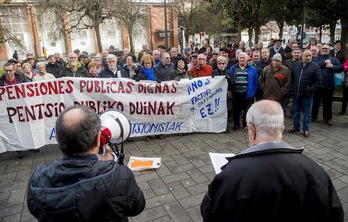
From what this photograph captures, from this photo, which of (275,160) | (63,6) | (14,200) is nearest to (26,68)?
(14,200)

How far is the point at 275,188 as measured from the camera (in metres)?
1.55

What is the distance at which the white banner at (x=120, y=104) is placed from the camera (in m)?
5.18

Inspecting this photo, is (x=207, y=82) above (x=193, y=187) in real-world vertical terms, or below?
above

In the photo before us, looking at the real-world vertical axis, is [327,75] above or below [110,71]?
below

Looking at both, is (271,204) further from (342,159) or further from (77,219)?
(342,159)

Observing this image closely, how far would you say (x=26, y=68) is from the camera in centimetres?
650

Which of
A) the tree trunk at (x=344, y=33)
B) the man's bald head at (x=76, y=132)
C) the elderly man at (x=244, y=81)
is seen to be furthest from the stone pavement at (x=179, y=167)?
the tree trunk at (x=344, y=33)

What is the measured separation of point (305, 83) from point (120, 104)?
3.64 metres

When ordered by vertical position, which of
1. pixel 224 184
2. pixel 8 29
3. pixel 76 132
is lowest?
pixel 224 184

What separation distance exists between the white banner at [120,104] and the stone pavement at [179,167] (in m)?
0.30

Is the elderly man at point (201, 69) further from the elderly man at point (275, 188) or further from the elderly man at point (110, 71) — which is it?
the elderly man at point (275, 188)

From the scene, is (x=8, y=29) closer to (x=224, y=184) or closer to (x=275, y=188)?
(x=224, y=184)

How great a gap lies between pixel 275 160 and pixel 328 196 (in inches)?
14.7

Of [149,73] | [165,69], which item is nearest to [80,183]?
[149,73]
